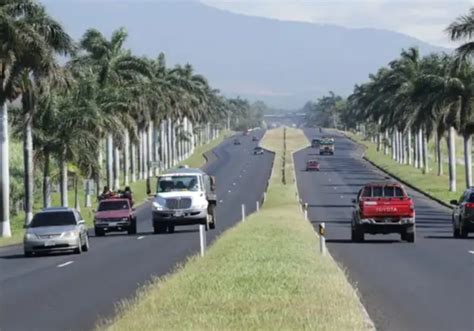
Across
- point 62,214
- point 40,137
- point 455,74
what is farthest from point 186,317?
point 455,74

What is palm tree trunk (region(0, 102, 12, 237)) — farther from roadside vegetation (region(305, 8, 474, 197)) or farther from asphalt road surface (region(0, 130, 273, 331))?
roadside vegetation (region(305, 8, 474, 197))

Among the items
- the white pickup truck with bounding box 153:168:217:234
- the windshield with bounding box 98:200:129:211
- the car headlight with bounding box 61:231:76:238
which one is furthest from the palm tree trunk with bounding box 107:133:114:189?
the car headlight with bounding box 61:231:76:238

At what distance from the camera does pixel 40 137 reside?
231 feet

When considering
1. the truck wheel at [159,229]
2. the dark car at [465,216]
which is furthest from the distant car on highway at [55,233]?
the dark car at [465,216]

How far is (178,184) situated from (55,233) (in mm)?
13623

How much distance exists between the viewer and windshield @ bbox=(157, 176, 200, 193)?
5206cm

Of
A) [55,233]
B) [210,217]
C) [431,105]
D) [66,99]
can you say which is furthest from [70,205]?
[55,233]

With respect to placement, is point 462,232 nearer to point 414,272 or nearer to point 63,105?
point 414,272

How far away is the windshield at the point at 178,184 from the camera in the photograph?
171 feet

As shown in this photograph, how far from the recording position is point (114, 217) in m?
55.0

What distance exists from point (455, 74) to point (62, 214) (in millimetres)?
44625

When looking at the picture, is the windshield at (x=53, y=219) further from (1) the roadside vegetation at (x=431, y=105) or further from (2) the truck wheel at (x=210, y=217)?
(1) the roadside vegetation at (x=431, y=105)

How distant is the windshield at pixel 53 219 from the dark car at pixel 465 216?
549 inches

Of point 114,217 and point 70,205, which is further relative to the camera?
point 70,205
